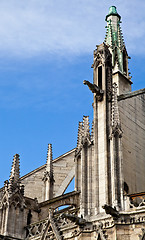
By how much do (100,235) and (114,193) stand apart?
1454 mm

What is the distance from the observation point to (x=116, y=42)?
1035 inches

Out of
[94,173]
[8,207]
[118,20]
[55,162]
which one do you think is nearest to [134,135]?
[94,173]

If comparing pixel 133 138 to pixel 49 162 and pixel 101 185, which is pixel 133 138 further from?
pixel 49 162

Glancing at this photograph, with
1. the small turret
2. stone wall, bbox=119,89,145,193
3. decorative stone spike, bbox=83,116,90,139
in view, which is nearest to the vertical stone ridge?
stone wall, bbox=119,89,145,193

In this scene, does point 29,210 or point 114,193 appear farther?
point 29,210

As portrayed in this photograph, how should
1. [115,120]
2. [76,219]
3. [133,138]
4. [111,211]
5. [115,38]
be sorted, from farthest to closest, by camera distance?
[115,38]
[133,138]
[115,120]
[76,219]
[111,211]

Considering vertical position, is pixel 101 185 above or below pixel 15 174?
below

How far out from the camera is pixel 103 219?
15.8 m

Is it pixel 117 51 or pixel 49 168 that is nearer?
pixel 49 168

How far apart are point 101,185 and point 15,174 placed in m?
5.58

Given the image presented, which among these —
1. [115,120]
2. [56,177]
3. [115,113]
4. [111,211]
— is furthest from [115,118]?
[56,177]

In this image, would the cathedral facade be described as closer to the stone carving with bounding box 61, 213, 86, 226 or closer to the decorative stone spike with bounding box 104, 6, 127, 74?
the stone carving with bounding box 61, 213, 86, 226

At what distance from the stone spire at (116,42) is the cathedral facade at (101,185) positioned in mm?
4438

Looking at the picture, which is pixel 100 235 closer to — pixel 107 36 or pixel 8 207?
pixel 8 207
